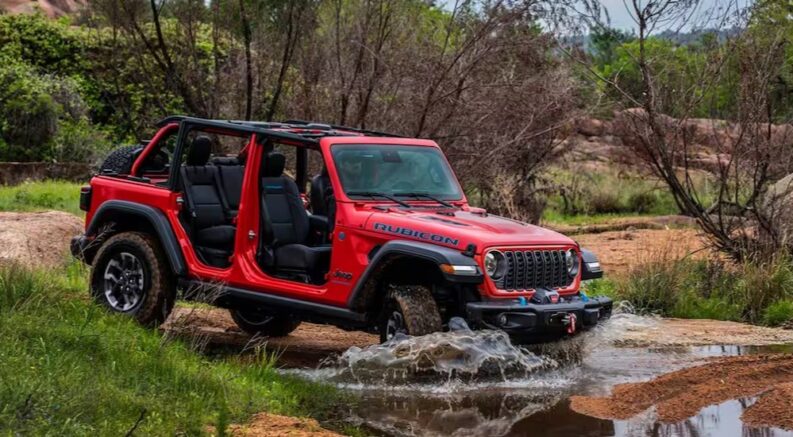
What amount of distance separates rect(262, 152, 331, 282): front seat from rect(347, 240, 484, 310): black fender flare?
0.66 meters

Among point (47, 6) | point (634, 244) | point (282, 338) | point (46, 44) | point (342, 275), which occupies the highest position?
point (47, 6)

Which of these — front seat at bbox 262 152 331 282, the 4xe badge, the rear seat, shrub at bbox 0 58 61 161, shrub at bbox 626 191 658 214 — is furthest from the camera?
shrub at bbox 626 191 658 214

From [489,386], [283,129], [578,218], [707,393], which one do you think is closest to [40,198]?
[283,129]

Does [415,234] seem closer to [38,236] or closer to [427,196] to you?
[427,196]

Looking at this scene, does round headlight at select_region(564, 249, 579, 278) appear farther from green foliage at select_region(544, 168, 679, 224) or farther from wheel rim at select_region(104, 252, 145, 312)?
green foliage at select_region(544, 168, 679, 224)

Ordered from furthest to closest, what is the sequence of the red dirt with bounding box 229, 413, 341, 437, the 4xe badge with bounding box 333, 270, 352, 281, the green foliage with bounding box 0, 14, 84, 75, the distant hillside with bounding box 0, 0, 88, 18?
the distant hillside with bounding box 0, 0, 88, 18, the green foliage with bounding box 0, 14, 84, 75, the 4xe badge with bounding box 333, 270, 352, 281, the red dirt with bounding box 229, 413, 341, 437

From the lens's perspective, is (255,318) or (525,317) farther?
(255,318)

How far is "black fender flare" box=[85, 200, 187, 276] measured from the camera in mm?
9898

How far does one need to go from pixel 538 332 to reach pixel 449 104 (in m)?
6.59

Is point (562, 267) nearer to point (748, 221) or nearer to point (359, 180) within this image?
point (359, 180)

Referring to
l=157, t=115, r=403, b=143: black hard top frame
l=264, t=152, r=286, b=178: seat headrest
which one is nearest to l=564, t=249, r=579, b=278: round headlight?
l=157, t=115, r=403, b=143: black hard top frame

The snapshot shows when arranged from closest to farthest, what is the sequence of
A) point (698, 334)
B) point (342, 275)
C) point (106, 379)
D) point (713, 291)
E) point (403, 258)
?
point (106, 379) → point (403, 258) → point (342, 275) → point (698, 334) → point (713, 291)

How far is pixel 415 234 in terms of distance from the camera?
29.0 feet

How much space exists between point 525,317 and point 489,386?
0.59 metres
